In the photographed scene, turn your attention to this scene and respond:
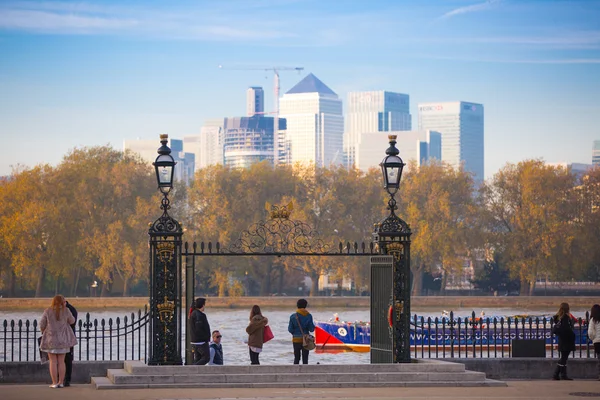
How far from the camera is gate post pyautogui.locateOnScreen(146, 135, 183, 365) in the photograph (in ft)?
88.1

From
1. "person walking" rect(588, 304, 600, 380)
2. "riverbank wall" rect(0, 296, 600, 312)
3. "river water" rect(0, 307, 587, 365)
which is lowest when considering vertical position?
"river water" rect(0, 307, 587, 365)

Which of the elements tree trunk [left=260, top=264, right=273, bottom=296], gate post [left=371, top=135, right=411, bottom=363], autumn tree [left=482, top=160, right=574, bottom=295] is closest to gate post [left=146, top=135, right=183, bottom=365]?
gate post [left=371, top=135, right=411, bottom=363]

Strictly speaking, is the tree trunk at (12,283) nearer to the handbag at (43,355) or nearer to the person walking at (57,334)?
the handbag at (43,355)

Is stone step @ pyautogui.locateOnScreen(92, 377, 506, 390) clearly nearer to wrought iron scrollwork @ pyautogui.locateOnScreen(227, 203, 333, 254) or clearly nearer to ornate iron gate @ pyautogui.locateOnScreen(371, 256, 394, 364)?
ornate iron gate @ pyautogui.locateOnScreen(371, 256, 394, 364)

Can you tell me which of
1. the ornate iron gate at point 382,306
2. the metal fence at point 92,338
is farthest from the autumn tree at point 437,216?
the ornate iron gate at point 382,306

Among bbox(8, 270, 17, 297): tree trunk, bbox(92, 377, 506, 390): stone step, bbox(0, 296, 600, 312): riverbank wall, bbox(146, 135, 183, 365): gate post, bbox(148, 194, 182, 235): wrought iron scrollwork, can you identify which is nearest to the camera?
bbox(92, 377, 506, 390): stone step

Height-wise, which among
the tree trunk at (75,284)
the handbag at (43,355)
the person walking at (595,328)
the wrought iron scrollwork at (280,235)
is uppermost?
the wrought iron scrollwork at (280,235)

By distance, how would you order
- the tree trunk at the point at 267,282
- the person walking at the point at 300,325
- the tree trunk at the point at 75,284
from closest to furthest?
the person walking at the point at 300,325 < the tree trunk at the point at 75,284 < the tree trunk at the point at 267,282

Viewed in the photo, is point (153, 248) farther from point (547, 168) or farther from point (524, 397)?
point (547, 168)

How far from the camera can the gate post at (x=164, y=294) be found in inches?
1057

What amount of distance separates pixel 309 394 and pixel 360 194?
85.2 meters

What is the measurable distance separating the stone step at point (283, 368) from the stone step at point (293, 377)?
0.48 ft

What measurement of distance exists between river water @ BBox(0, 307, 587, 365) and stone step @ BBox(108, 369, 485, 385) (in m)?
5.98

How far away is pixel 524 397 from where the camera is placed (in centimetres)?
2423
